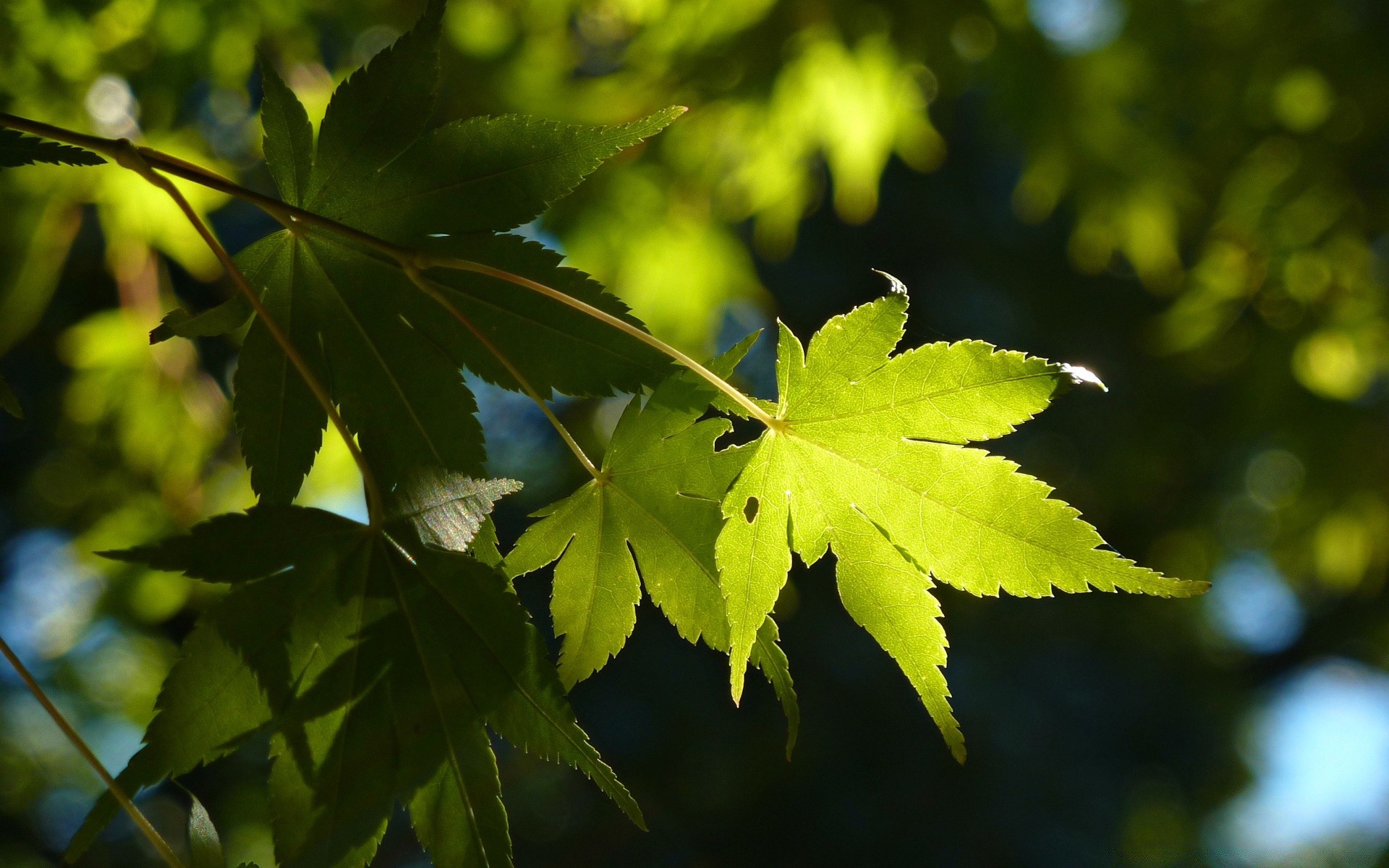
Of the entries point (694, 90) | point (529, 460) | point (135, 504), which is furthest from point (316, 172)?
point (529, 460)

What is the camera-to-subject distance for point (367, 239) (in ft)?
1.48

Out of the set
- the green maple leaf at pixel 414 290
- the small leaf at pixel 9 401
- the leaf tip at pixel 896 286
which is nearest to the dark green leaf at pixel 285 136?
the green maple leaf at pixel 414 290

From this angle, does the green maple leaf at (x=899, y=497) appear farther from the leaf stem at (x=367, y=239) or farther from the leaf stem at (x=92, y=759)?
the leaf stem at (x=92, y=759)

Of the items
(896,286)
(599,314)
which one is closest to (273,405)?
(599,314)

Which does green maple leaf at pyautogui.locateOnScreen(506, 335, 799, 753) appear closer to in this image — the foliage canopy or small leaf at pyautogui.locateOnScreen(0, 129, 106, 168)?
the foliage canopy

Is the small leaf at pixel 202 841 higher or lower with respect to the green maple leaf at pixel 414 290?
lower

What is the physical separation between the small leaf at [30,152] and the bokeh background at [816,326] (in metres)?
0.15

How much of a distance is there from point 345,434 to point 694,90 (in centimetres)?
163

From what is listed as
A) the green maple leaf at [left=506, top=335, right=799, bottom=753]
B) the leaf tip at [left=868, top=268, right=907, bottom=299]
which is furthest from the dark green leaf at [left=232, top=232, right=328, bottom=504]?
the leaf tip at [left=868, top=268, right=907, bottom=299]

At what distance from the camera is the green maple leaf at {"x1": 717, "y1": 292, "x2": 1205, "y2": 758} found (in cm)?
45

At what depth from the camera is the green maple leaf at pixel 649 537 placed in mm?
484

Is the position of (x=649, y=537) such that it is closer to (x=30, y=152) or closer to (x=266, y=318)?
(x=266, y=318)

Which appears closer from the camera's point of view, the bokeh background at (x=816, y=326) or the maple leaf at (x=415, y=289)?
the maple leaf at (x=415, y=289)

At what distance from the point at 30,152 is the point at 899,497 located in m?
0.43
